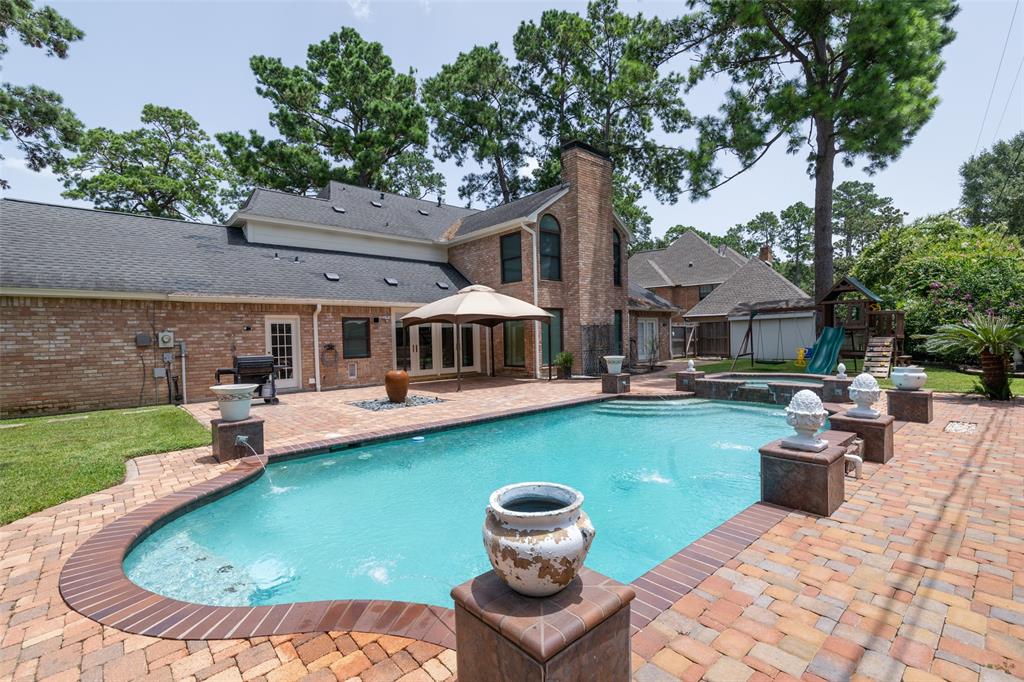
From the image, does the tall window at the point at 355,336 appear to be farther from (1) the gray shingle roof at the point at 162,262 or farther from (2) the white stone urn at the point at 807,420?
(2) the white stone urn at the point at 807,420

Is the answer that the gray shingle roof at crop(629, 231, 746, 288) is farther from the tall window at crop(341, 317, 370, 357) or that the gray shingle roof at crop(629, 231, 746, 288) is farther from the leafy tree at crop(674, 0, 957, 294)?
the tall window at crop(341, 317, 370, 357)

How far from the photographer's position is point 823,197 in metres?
16.4

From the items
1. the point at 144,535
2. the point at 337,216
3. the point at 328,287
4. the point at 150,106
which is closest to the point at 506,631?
the point at 144,535

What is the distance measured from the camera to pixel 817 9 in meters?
14.6

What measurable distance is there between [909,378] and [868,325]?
A: 10583 mm

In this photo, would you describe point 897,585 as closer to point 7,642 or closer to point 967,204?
point 7,642

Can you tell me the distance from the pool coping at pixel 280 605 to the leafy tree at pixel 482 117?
1014 inches

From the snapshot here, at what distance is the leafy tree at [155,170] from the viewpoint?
79.1 ft

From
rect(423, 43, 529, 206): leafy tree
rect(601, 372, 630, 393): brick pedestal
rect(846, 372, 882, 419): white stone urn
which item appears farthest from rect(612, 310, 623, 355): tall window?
rect(423, 43, 529, 206): leafy tree

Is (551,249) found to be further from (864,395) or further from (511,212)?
(864,395)

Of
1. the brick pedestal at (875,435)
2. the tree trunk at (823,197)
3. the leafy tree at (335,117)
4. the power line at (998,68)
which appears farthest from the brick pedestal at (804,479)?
the leafy tree at (335,117)

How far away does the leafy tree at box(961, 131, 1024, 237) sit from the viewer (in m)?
30.5

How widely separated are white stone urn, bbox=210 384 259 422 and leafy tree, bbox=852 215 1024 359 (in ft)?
59.4

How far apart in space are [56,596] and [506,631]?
10.5ft
